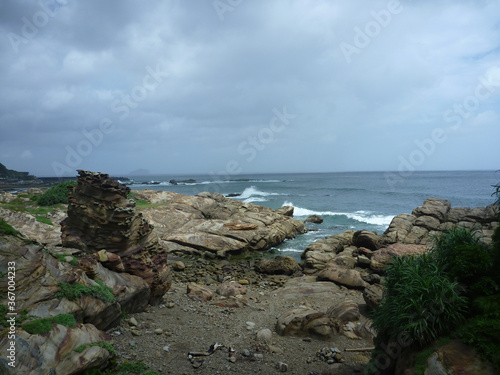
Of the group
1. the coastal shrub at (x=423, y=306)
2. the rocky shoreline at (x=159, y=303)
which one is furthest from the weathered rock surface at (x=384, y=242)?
the coastal shrub at (x=423, y=306)

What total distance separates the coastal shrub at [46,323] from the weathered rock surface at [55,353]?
0.07 m

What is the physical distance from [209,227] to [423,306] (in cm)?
2133

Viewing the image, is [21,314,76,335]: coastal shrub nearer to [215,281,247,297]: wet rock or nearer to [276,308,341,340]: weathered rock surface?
[276,308,341,340]: weathered rock surface

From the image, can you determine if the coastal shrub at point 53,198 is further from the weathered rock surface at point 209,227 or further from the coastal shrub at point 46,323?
the coastal shrub at point 46,323

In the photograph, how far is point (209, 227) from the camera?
2550 centimetres

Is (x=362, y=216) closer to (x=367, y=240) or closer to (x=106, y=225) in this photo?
(x=367, y=240)

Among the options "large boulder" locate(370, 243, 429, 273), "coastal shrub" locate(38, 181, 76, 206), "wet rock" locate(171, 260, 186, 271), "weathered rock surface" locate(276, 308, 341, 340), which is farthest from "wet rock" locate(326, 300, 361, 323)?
"coastal shrub" locate(38, 181, 76, 206)

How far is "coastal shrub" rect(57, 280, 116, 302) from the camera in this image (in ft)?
21.2

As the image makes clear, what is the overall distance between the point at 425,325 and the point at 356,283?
36.5ft

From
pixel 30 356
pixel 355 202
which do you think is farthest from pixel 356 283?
pixel 355 202

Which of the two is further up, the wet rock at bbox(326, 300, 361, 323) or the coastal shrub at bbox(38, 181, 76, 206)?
the coastal shrub at bbox(38, 181, 76, 206)

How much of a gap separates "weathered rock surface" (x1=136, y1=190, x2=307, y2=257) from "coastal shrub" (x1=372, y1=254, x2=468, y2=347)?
1716 cm

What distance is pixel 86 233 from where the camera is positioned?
10.5m

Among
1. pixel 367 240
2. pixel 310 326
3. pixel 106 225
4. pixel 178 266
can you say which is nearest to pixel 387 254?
pixel 367 240
